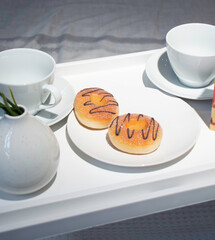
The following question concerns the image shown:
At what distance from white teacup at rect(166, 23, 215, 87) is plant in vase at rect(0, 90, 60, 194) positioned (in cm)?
29

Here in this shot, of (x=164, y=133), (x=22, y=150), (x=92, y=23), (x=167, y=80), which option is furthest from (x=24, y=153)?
(x=92, y=23)

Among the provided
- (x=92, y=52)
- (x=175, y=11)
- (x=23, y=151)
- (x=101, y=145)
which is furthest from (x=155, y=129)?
(x=175, y=11)

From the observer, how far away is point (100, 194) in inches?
18.3

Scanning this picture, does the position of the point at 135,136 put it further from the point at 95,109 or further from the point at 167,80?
the point at 167,80

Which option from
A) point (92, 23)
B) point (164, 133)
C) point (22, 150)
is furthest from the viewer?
point (92, 23)

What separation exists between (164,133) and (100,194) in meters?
0.15

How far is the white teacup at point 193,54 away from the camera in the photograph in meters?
0.61

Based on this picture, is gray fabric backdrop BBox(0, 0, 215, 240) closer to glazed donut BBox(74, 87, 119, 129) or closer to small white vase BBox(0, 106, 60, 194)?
glazed donut BBox(74, 87, 119, 129)

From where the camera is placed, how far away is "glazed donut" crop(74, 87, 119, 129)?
1.81ft

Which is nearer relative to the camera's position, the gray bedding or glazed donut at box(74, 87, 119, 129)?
glazed donut at box(74, 87, 119, 129)

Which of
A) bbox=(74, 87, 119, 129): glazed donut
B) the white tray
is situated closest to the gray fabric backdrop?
bbox=(74, 87, 119, 129): glazed donut

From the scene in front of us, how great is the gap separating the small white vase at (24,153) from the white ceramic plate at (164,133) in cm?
8

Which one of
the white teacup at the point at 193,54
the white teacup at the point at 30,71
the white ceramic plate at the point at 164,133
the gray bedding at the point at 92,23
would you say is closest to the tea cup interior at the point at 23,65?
the white teacup at the point at 30,71

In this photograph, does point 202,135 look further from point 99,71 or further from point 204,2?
point 204,2
